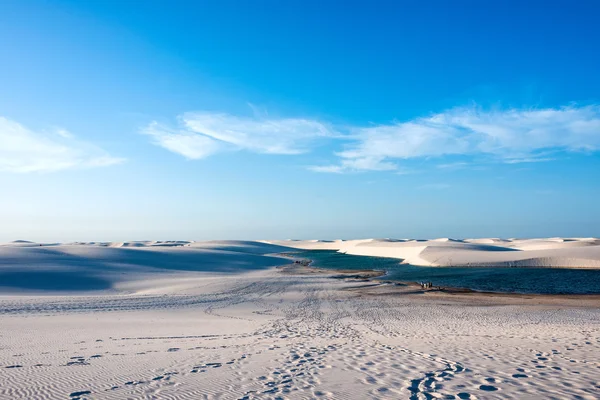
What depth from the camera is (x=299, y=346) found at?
10.6m

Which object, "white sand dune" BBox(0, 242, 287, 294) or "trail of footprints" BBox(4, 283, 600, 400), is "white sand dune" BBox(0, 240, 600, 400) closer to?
"trail of footprints" BBox(4, 283, 600, 400)

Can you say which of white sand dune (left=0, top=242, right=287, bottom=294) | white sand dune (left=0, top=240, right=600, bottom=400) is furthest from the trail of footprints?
white sand dune (left=0, top=242, right=287, bottom=294)

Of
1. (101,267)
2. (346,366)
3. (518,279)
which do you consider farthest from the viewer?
(101,267)

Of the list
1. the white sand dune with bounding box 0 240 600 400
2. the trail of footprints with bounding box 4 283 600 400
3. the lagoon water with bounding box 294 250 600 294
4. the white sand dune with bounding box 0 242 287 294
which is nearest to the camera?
the trail of footprints with bounding box 4 283 600 400

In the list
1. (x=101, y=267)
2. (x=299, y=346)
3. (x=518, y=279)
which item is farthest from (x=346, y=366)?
(x=101, y=267)

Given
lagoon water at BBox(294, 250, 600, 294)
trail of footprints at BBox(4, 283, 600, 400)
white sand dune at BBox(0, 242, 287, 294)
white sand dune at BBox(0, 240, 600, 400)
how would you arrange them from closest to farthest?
trail of footprints at BBox(4, 283, 600, 400), white sand dune at BBox(0, 240, 600, 400), lagoon water at BBox(294, 250, 600, 294), white sand dune at BBox(0, 242, 287, 294)

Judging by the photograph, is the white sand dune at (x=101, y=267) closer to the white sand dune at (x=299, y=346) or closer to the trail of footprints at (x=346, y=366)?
the white sand dune at (x=299, y=346)

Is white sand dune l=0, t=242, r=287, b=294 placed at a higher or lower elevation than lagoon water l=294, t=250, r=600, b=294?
lower

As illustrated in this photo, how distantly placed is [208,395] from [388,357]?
13.8ft

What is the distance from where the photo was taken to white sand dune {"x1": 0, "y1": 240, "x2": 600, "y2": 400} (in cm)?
684

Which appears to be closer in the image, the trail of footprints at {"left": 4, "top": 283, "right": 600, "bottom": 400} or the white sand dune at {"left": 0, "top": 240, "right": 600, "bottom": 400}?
the trail of footprints at {"left": 4, "top": 283, "right": 600, "bottom": 400}

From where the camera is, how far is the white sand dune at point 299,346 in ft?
22.5

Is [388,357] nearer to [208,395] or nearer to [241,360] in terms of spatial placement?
[241,360]

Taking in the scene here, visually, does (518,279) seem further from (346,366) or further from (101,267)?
(101,267)
